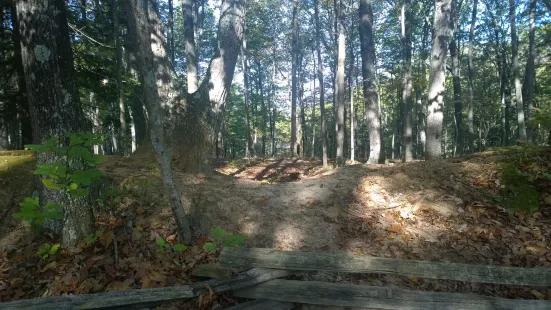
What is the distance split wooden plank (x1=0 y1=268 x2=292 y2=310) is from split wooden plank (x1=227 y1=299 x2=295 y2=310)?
0.69ft

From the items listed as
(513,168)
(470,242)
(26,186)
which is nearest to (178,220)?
(26,186)

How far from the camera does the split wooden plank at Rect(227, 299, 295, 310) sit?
3.48 meters

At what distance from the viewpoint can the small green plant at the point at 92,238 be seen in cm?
393

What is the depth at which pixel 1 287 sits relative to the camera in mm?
3434

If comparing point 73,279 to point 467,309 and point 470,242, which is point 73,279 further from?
point 470,242

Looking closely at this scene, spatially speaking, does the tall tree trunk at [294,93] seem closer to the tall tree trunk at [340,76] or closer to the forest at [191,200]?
the tall tree trunk at [340,76]

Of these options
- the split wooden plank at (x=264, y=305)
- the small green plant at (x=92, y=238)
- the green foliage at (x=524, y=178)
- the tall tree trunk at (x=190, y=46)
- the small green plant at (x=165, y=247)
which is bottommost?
the split wooden plank at (x=264, y=305)

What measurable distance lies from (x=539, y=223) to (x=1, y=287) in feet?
26.3

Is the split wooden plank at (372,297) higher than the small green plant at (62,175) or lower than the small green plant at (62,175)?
lower

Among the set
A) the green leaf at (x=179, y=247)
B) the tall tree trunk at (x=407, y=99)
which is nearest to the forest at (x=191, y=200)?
the green leaf at (x=179, y=247)

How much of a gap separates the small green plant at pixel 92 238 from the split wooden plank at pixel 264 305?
2.14m

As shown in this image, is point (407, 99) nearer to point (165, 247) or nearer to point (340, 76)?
point (340, 76)

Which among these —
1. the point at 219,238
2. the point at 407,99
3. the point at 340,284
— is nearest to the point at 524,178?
the point at 340,284

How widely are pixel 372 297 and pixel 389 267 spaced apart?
0.44m
